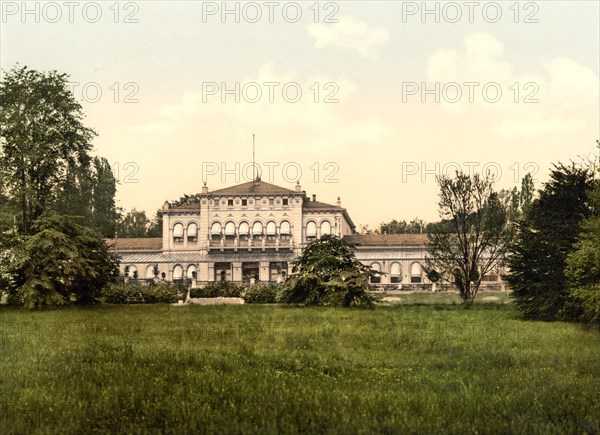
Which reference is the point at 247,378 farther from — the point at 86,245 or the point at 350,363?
the point at 86,245

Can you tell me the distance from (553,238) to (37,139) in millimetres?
26004

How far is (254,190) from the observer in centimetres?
7812

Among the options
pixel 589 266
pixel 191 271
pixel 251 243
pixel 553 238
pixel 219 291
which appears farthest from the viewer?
pixel 191 271

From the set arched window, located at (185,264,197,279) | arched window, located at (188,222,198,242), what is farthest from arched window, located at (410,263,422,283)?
arched window, located at (188,222,198,242)

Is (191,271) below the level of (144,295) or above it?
above

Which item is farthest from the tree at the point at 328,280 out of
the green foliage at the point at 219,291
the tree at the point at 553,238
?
the green foliage at the point at 219,291

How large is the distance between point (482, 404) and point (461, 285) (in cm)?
3137

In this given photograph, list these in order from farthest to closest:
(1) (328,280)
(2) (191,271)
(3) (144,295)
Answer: (2) (191,271) < (3) (144,295) < (1) (328,280)

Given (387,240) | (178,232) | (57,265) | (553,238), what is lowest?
(57,265)

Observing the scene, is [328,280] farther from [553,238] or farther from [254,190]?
[254,190]

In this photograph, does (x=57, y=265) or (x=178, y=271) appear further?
(x=178, y=271)

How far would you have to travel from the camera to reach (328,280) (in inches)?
1302

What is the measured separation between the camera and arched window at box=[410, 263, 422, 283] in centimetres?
7722

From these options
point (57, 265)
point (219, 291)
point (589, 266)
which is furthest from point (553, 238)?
point (219, 291)
